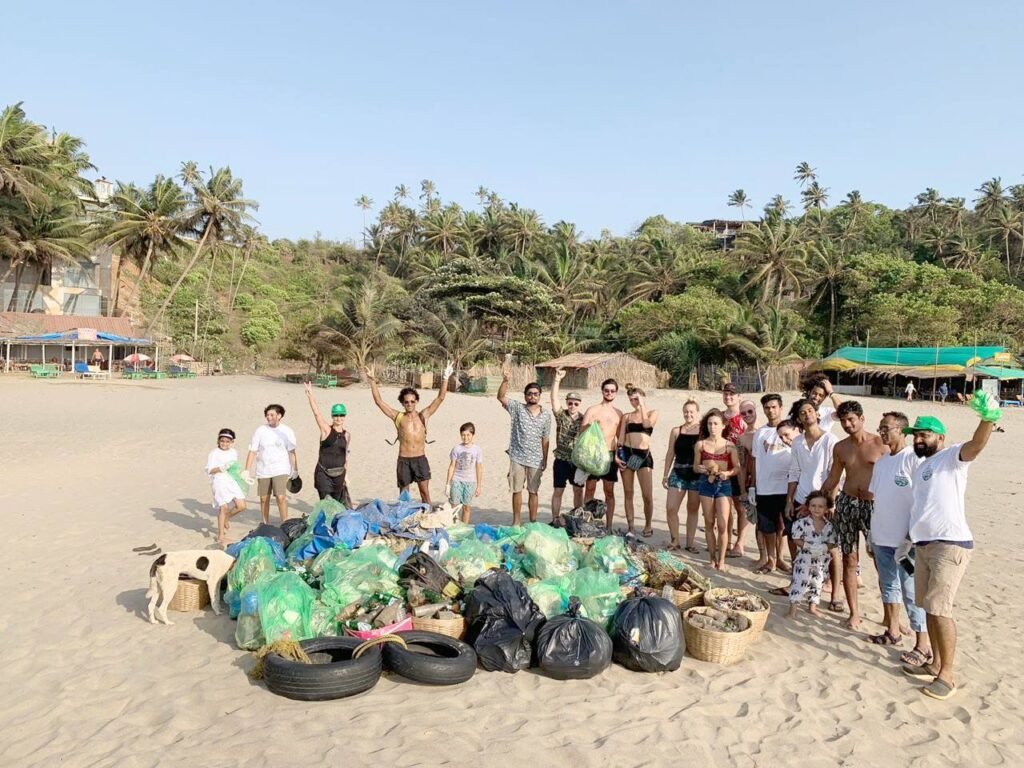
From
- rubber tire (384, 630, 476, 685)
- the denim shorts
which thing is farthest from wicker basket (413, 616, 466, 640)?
the denim shorts

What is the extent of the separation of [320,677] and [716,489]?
4.23m

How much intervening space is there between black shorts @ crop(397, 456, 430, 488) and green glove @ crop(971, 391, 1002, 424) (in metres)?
5.33

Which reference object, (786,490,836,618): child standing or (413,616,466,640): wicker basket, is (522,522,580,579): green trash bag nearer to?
(413,616,466,640): wicker basket

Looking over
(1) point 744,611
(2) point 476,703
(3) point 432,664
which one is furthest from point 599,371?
(2) point 476,703

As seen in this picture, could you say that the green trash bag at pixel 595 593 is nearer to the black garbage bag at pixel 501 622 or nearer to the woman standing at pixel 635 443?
the black garbage bag at pixel 501 622

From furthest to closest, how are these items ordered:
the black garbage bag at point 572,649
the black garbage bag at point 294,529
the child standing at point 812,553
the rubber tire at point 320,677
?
the black garbage bag at point 294,529 < the child standing at point 812,553 < the black garbage bag at point 572,649 < the rubber tire at point 320,677

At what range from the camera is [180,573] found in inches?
212

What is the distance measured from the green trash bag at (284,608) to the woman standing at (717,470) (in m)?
3.92

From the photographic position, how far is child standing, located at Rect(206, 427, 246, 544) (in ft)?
24.3

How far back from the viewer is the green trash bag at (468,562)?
5.48 meters

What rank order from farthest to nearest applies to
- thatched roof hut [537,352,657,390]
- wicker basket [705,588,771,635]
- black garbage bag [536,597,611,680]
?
→ thatched roof hut [537,352,657,390], wicker basket [705,588,771,635], black garbage bag [536,597,611,680]

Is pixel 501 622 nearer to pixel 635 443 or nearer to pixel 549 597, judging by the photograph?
pixel 549 597

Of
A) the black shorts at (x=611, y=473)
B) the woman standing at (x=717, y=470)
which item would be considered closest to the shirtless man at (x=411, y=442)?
the black shorts at (x=611, y=473)

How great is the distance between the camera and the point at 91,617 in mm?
5379
